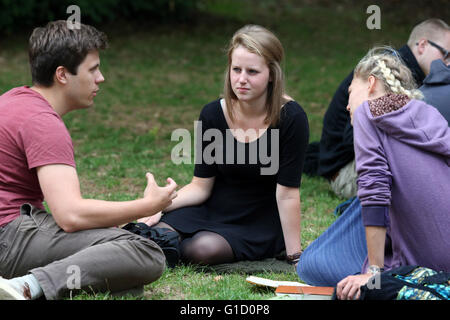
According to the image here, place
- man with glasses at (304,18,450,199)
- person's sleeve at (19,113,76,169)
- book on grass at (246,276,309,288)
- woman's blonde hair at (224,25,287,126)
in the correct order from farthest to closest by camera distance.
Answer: man with glasses at (304,18,450,199), woman's blonde hair at (224,25,287,126), book on grass at (246,276,309,288), person's sleeve at (19,113,76,169)

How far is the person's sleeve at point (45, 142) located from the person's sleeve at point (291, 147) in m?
1.45

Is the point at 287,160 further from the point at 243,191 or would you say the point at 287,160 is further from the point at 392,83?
the point at 392,83

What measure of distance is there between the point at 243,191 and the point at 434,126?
152cm

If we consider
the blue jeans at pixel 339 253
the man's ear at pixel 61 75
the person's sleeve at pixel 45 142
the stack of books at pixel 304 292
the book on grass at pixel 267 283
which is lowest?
the book on grass at pixel 267 283

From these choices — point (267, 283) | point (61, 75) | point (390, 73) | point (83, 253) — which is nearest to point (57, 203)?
point (83, 253)

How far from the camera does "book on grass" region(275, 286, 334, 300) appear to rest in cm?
316

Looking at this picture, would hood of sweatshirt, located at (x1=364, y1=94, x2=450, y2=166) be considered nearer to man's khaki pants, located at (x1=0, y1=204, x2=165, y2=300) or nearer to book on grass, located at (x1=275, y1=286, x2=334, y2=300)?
book on grass, located at (x1=275, y1=286, x2=334, y2=300)

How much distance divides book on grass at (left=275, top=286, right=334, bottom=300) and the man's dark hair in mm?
1456

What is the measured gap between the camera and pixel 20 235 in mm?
3207

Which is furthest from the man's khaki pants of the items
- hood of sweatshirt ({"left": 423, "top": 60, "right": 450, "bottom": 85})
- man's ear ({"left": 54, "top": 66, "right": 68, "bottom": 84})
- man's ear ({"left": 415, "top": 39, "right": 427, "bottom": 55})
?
man's ear ({"left": 415, "top": 39, "right": 427, "bottom": 55})

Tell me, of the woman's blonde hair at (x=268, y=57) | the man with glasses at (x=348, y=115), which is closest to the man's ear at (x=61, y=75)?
the woman's blonde hair at (x=268, y=57)

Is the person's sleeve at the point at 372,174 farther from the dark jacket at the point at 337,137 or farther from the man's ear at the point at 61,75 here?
the dark jacket at the point at 337,137

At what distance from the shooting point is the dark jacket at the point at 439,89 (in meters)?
4.07

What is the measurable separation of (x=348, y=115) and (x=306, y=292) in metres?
2.96
